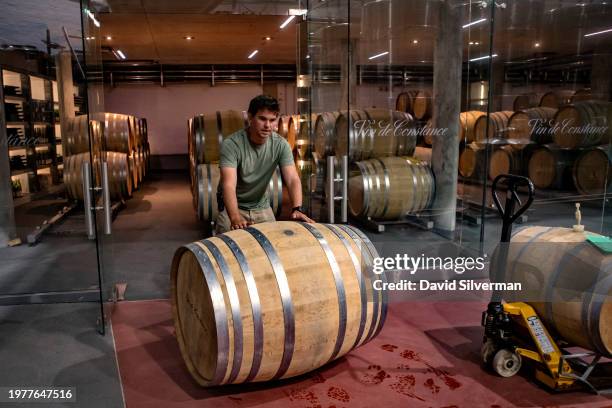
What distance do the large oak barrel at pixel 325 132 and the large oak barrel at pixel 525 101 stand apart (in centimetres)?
275

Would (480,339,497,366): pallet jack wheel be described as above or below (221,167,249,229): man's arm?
below

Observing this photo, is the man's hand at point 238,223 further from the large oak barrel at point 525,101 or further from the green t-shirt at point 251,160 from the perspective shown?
the large oak barrel at point 525,101

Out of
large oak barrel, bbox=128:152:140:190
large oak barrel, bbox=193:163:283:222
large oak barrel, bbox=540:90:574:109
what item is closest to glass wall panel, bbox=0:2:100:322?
large oak barrel, bbox=193:163:283:222

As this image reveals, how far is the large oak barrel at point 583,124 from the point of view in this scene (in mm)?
7066

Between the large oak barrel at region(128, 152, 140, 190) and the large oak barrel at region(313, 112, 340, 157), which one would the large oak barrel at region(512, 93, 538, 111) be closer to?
the large oak barrel at region(313, 112, 340, 157)

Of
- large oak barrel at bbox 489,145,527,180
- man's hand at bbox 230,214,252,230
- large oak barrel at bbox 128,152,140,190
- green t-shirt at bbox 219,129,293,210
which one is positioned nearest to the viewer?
man's hand at bbox 230,214,252,230

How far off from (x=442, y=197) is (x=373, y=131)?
46.6 inches

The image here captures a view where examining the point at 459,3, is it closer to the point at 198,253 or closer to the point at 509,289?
the point at 509,289

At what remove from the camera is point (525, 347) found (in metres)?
2.99

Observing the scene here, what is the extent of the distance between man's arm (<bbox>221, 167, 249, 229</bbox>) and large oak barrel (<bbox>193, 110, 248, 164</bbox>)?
12.6 ft

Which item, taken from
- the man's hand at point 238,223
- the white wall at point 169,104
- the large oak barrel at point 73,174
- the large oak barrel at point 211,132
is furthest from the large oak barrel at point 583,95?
the white wall at point 169,104

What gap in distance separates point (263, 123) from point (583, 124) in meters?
5.69

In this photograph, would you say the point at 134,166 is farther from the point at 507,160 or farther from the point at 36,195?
the point at 507,160

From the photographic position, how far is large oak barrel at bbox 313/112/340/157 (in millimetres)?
7039
